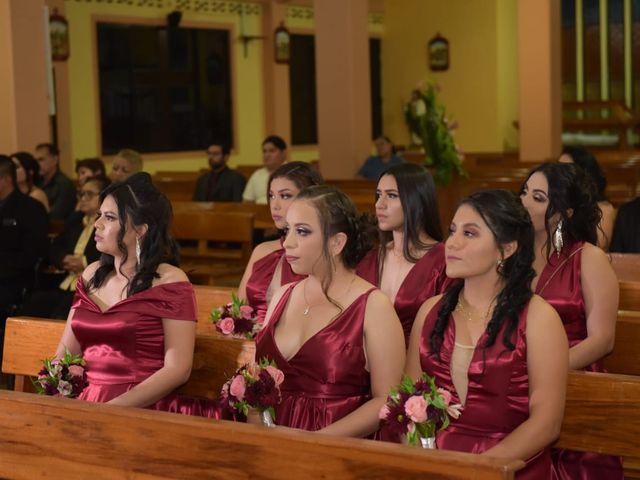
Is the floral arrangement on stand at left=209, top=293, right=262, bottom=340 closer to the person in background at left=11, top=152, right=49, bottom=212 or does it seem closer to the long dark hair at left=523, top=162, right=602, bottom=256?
the long dark hair at left=523, top=162, right=602, bottom=256

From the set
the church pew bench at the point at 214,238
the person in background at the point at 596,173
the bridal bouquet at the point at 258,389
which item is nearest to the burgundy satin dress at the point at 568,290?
the bridal bouquet at the point at 258,389

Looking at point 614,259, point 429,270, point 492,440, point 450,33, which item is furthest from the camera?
point 450,33

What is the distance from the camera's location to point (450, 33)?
2338cm

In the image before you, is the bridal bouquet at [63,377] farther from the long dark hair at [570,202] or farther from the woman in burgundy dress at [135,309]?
the long dark hair at [570,202]

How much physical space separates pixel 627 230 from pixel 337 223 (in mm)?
3457

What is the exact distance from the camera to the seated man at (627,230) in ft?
22.1

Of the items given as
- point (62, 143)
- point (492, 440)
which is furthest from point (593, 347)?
point (62, 143)

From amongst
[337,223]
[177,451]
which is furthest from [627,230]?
[177,451]

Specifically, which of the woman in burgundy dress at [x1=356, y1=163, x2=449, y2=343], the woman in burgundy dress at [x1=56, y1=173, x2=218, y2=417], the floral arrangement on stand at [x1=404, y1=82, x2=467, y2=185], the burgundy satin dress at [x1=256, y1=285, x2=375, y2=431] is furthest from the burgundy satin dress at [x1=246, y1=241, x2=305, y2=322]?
the floral arrangement on stand at [x1=404, y1=82, x2=467, y2=185]

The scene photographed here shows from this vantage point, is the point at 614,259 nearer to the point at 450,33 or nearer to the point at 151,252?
the point at 151,252

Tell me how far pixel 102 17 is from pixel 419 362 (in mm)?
15493

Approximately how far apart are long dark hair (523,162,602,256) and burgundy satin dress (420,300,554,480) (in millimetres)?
1147

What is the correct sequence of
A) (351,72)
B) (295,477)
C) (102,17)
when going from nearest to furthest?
(295,477) → (351,72) → (102,17)

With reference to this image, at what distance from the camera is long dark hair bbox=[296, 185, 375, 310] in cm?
375
